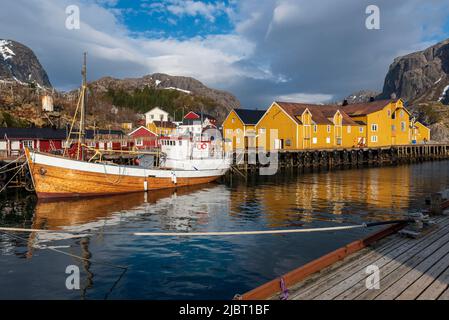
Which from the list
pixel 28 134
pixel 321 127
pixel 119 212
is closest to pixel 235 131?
pixel 321 127

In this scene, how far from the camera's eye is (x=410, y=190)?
108 feet

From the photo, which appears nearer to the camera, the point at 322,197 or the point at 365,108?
the point at 322,197

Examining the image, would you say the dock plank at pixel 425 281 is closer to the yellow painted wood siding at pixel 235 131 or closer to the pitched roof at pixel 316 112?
the pitched roof at pixel 316 112

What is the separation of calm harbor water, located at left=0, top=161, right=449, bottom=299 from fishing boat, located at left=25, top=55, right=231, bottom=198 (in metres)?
1.71

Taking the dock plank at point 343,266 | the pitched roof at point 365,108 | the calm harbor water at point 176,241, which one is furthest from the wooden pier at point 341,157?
the dock plank at point 343,266

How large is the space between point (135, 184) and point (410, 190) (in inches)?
975

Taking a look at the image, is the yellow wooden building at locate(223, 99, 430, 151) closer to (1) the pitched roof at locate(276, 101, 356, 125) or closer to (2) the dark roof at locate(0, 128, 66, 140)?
(1) the pitched roof at locate(276, 101, 356, 125)

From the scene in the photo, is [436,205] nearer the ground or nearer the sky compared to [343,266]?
nearer the sky

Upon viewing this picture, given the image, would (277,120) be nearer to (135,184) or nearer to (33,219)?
(135,184)

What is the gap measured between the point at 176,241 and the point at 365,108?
218ft

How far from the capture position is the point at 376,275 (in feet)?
28.5

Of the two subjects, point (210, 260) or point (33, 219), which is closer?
point (210, 260)

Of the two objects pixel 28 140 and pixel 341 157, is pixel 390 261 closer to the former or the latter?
pixel 28 140
